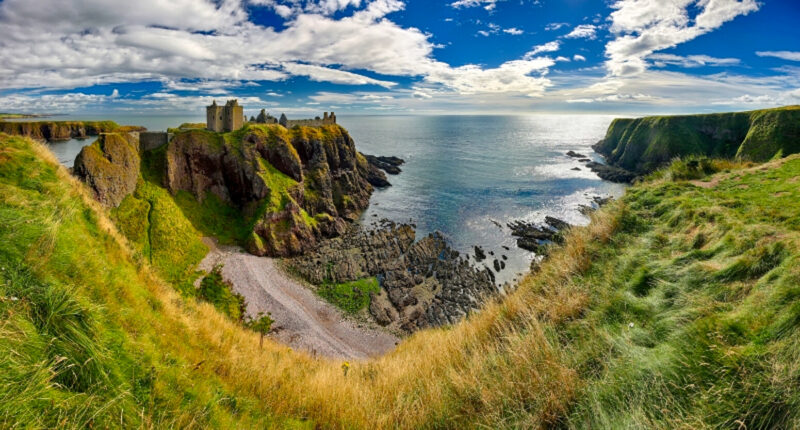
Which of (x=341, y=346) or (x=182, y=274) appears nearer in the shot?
(x=341, y=346)

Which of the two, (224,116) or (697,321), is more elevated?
(224,116)

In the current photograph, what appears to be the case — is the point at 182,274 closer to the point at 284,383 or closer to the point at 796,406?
the point at 284,383

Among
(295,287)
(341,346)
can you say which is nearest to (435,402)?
(341,346)

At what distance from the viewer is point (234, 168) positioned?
49688mm

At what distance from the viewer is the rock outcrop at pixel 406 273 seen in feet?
109

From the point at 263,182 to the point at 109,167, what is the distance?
55.7 feet

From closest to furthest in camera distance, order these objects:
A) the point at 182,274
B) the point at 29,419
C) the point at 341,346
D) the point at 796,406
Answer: the point at 29,419 → the point at 796,406 → the point at 341,346 → the point at 182,274

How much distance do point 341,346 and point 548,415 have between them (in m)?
25.6

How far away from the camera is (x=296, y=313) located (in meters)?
31.4

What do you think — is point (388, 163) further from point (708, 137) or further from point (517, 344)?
point (517, 344)

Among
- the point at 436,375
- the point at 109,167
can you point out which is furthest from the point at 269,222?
the point at 436,375

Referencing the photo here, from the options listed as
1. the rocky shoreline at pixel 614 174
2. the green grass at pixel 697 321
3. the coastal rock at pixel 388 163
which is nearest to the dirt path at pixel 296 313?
the green grass at pixel 697 321

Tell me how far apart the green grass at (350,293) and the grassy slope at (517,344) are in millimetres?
23274

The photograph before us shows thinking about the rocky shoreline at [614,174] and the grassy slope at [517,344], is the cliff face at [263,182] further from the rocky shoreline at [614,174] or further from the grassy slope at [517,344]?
the rocky shoreline at [614,174]
